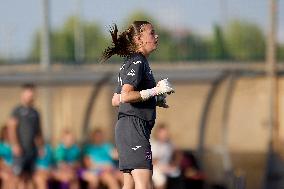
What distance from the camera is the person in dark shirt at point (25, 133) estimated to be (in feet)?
50.6

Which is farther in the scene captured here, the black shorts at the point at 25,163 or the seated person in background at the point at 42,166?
the seated person in background at the point at 42,166

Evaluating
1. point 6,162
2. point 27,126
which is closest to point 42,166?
point 6,162

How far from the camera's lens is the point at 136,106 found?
8867 mm

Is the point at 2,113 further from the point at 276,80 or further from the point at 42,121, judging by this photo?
the point at 276,80

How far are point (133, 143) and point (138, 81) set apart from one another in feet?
1.68

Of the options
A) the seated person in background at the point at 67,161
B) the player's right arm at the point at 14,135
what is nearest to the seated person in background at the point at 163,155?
the seated person in background at the point at 67,161

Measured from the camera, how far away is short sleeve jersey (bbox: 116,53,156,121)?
8727mm

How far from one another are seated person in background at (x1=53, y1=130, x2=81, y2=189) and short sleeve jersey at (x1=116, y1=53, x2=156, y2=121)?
7147 millimetres

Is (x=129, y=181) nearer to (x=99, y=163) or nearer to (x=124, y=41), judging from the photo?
(x=124, y=41)

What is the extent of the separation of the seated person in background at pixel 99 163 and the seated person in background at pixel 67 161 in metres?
0.16

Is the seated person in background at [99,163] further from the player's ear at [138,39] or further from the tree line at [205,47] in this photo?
the player's ear at [138,39]

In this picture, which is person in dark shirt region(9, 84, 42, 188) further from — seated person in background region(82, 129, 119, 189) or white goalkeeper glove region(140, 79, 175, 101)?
white goalkeeper glove region(140, 79, 175, 101)

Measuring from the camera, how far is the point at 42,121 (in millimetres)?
16938

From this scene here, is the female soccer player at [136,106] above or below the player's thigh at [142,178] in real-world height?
above
